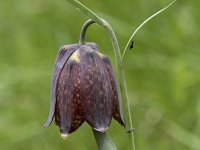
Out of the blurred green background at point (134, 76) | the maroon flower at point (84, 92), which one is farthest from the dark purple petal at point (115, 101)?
the blurred green background at point (134, 76)

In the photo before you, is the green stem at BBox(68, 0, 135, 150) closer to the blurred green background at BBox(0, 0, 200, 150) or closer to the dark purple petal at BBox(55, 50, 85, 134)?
the dark purple petal at BBox(55, 50, 85, 134)

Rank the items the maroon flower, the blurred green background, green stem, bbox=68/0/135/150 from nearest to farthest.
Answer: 1. green stem, bbox=68/0/135/150
2. the maroon flower
3. the blurred green background

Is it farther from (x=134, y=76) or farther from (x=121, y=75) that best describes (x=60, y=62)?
(x=134, y=76)

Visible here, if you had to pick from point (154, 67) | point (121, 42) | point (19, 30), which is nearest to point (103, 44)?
point (121, 42)

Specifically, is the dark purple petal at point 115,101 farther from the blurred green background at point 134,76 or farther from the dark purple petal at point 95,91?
the blurred green background at point 134,76

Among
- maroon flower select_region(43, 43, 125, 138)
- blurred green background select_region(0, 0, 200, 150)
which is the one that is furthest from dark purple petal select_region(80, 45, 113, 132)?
blurred green background select_region(0, 0, 200, 150)

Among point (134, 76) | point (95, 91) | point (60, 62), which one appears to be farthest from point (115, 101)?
point (134, 76)
